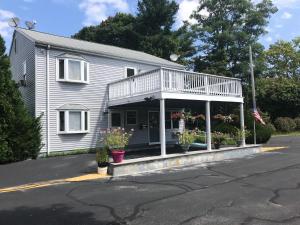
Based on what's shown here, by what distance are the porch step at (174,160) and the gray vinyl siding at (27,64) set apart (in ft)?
25.0

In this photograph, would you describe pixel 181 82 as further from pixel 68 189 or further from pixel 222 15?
pixel 222 15

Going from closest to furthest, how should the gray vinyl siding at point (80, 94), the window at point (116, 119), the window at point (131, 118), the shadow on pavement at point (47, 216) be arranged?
1. the shadow on pavement at point (47, 216)
2. the gray vinyl siding at point (80, 94)
3. the window at point (116, 119)
4. the window at point (131, 118)

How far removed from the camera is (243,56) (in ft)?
126

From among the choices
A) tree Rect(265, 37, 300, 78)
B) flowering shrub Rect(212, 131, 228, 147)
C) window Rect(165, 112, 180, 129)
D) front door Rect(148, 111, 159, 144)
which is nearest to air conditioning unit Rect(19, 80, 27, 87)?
front door Rect(148, 111, 159, 144)

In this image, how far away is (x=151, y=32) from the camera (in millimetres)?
42938

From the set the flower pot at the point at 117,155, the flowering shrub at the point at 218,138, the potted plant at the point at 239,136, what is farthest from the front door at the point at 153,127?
the flower pot at the point at 117,155

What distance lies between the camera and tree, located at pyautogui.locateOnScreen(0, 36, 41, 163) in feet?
52.0

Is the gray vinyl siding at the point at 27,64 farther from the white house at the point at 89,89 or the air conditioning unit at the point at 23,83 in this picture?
the air conditioning unit at the point at 23,83

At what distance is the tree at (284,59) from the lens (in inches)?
1998

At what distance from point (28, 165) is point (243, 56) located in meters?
28.8

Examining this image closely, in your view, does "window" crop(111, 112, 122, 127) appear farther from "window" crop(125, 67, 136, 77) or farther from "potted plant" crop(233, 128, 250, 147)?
"potted plant" crop(233, 128, 250, 147)

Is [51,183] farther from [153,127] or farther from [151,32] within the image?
[151,32]

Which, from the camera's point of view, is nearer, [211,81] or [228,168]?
[228,168]

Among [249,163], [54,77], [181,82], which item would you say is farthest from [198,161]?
[54,77]
